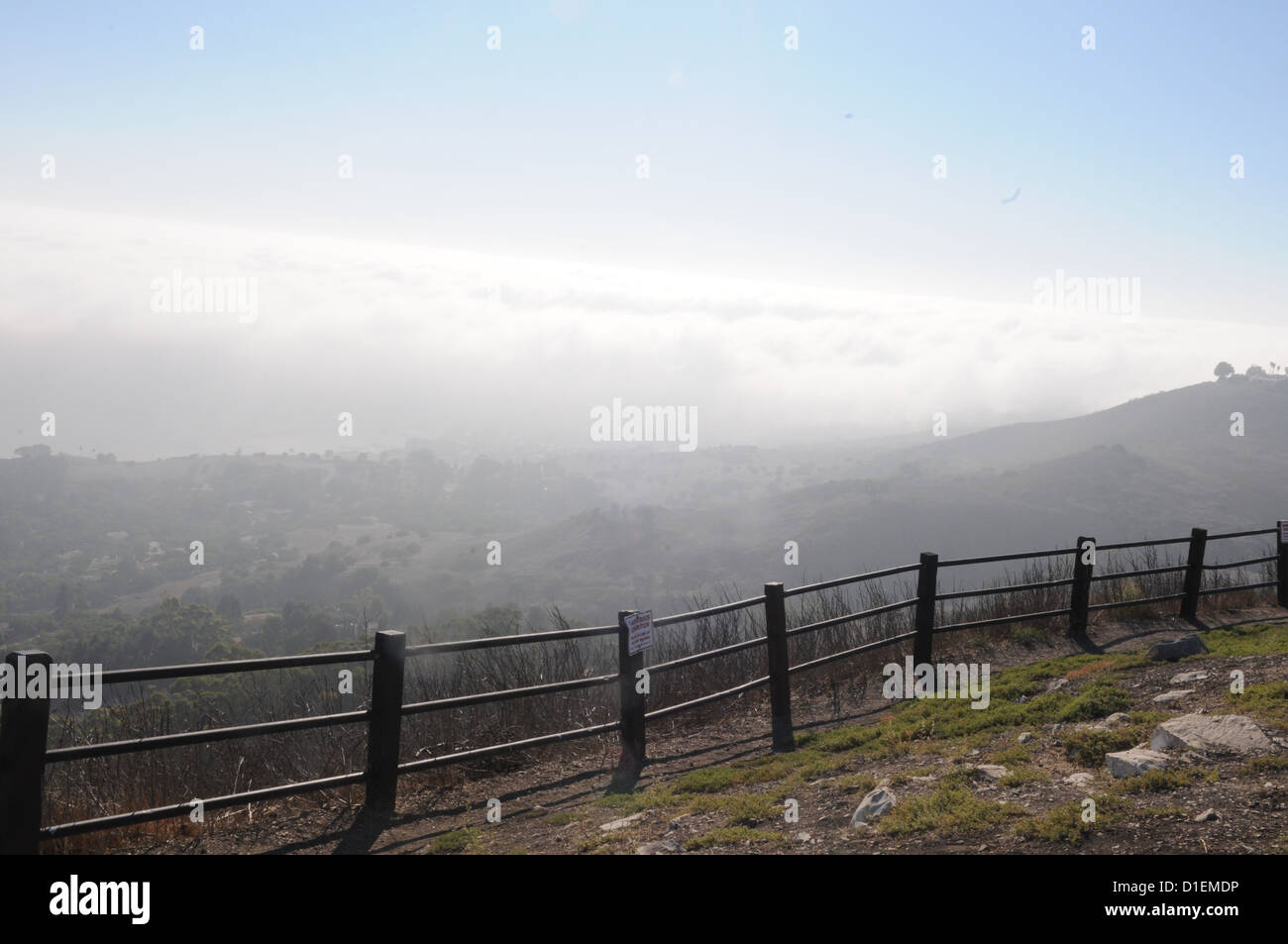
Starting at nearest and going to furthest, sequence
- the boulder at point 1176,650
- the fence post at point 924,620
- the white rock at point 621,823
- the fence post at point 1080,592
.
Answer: the white rock at point 621,823, the boulder at point 1176,650, the fence post at point 924,620, the fence post at point 1080,592

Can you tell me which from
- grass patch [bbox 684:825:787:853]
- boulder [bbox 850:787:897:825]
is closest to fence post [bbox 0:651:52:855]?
grass patch [bbox 684:825:787:853]

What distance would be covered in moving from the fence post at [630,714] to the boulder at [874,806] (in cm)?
269

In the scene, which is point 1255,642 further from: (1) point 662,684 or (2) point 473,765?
(2) point 473,765

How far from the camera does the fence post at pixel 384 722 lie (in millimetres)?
6250

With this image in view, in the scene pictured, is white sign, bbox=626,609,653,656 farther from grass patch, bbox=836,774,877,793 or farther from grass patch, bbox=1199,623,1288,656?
grass patch, bbox=1199,623,1288,656

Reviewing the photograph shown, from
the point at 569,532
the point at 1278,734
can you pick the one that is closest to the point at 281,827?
the point at 1278,734

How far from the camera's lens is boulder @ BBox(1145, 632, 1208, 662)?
370 inches

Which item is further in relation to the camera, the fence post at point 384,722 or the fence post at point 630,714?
the fence post at point 630,714

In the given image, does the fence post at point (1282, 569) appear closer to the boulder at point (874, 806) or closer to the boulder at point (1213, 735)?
the boulder at point (1213, 735)

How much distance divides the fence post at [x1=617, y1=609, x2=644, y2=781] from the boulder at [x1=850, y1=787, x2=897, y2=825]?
2686 millimetres

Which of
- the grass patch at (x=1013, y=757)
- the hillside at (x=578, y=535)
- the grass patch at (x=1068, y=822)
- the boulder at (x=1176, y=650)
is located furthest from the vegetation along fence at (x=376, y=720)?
the hillside at (x=578, y=535)

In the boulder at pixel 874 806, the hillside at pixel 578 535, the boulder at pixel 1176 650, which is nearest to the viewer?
the boulder at pixel 874 806
